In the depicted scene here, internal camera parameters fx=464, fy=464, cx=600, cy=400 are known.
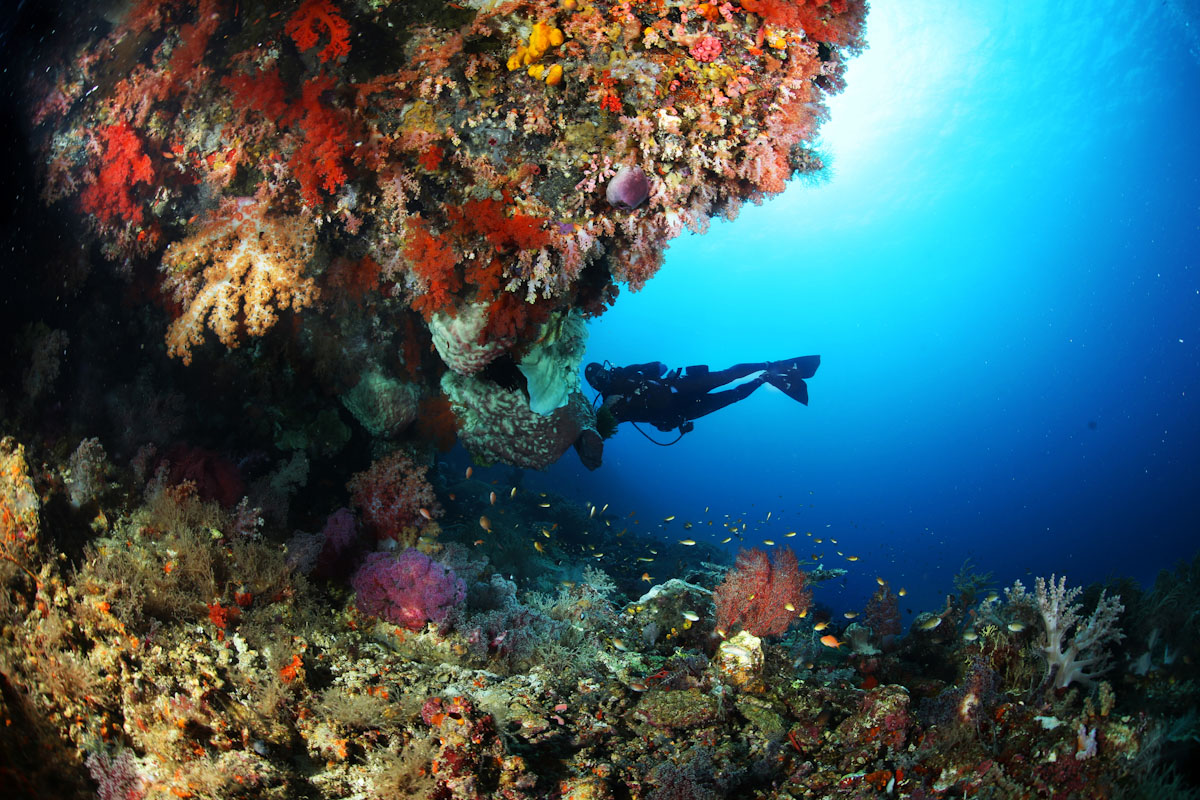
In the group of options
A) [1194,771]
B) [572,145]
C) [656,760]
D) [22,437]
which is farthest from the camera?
[572,145]

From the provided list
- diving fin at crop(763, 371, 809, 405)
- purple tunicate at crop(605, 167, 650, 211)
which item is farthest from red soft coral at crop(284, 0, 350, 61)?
diving fin at crop(763, 371, 809, 405)

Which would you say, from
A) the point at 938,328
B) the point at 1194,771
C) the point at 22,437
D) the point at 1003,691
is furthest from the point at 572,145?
the point at 938,328

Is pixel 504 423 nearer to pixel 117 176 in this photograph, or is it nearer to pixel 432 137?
pixel 432 137

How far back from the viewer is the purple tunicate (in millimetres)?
4090

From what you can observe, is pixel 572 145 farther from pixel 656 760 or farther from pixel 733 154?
pixel 656 760

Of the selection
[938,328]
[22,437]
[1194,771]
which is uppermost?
[938,328]

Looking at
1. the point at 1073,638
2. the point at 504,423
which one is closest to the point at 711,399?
the point at 504,423

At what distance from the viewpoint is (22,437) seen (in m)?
3.97

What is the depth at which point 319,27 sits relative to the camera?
4016 mm

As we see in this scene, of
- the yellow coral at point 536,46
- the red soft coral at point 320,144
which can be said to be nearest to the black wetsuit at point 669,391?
the red soft coral at point 320,144

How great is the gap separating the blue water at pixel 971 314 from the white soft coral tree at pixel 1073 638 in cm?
483

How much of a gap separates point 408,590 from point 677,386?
729cm

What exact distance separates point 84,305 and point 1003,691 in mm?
9873

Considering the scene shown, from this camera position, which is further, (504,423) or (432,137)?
(504,423)
